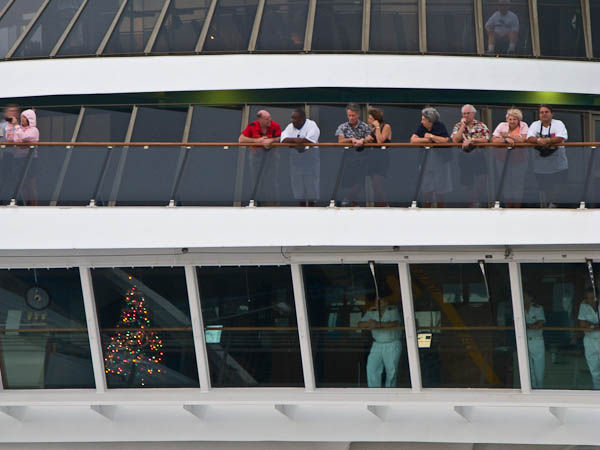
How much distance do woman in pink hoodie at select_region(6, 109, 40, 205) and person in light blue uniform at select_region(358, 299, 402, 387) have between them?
492 cm

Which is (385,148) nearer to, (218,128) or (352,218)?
(352,218)

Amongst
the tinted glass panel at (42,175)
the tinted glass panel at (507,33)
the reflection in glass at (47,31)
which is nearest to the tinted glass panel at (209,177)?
the tinted glass panel at (42,175)

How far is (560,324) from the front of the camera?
15.3 meters

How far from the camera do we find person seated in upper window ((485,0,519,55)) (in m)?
17.3

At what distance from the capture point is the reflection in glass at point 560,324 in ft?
49.9

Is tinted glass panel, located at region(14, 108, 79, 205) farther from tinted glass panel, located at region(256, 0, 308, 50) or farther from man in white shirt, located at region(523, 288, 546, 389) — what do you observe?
man in white shirt, located at region(523, 288, 546, 389)

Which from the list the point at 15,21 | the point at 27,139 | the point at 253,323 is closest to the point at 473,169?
the point at 253,323

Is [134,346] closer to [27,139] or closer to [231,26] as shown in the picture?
[27,139]

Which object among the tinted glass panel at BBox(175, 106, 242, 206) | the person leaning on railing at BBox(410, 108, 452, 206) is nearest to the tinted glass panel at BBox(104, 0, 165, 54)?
the tinted glass panel at BBox(175, 106, 242, 206)

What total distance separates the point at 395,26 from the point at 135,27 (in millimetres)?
4157

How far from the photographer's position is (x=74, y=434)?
16.4m

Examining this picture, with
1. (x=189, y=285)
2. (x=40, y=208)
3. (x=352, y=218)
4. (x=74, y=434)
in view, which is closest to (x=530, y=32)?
(x=352, y=218)

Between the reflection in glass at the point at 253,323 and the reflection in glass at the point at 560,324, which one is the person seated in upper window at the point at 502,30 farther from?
the reflection in glass at the point at 253,323

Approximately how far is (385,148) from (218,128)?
3.85 metres
